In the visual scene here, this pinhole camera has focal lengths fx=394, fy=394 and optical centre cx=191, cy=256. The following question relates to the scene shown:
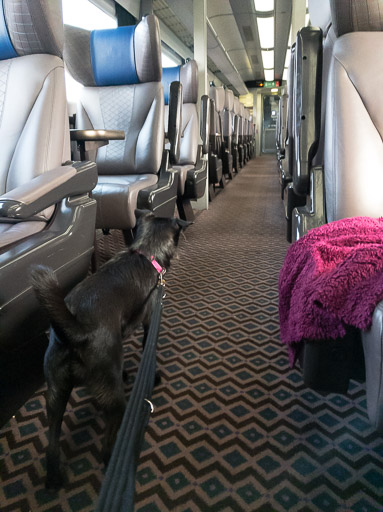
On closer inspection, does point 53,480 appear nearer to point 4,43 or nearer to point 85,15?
point 4,43

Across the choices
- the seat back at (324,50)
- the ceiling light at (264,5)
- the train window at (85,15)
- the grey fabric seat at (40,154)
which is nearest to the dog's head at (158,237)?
the grey fabric seat at (40,154)

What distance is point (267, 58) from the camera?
14.3m

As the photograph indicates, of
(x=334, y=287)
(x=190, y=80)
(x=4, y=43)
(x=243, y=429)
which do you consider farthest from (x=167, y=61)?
(x=334, y=287)

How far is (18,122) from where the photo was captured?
156cm

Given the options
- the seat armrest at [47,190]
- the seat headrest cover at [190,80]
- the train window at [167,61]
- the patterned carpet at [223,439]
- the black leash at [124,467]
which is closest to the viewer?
the black leash at [124,467]

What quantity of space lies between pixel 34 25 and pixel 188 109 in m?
3.27

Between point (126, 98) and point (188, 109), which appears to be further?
point (188, 109)

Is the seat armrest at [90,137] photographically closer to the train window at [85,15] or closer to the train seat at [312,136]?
the train seat at [312,136]

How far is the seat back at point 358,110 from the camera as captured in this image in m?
1.26

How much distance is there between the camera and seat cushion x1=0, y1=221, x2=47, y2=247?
4.00 ft

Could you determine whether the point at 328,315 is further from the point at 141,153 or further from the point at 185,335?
the point at 141,153

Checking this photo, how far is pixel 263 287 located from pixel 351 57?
1366 mm

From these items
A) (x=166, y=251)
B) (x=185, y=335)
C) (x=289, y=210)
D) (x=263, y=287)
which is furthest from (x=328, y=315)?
(x=263, y=287)

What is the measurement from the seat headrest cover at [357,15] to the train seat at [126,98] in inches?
59.2
